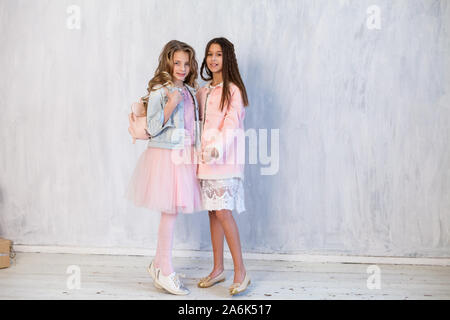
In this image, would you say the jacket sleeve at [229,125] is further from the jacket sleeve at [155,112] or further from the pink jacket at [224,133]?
the jacket sleeve at [155,112]

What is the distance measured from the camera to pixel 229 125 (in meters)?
1.85

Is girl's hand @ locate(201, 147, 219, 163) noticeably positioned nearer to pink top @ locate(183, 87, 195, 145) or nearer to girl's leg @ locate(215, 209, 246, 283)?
pink top @ locate(183, 87, 195, 145)

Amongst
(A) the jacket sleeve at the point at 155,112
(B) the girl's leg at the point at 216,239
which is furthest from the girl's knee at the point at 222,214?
(A) the jacket sleeve at the point at 155,112

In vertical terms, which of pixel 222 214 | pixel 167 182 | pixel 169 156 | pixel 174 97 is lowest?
pixel 222 214

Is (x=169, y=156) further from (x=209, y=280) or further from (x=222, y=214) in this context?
(x=209, y=280)

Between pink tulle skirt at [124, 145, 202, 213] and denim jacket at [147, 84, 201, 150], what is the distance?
0.03 metres

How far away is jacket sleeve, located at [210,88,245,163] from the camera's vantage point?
1824 mm

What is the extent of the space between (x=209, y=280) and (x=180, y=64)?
3.26 ft

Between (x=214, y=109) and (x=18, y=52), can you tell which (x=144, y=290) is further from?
(x=18, y=52)

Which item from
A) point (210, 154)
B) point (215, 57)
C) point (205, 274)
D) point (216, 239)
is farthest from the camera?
point (205, 274)

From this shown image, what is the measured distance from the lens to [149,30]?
2.46 meters

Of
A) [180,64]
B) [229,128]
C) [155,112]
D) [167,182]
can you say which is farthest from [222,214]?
[180,64]

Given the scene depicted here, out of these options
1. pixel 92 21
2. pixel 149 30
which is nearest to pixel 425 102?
pixel 149 30

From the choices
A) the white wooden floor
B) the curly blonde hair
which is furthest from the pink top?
the white wooden floor
